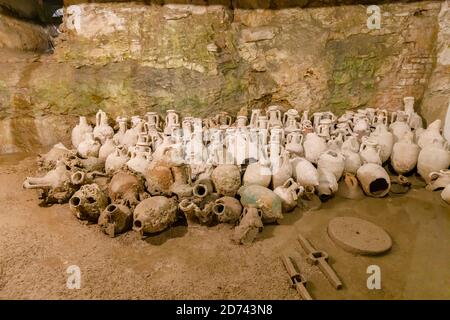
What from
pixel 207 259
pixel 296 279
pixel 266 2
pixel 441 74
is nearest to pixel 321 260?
pixel 296 279

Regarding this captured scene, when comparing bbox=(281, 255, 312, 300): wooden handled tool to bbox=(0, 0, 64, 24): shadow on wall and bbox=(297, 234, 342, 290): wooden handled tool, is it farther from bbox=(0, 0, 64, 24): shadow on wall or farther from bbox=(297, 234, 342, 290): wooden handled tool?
bbox=(0, 0, 64, 24): shadow on wall

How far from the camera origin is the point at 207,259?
2652 mm

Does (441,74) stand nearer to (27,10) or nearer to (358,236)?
(358,236)

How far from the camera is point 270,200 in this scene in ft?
10.1

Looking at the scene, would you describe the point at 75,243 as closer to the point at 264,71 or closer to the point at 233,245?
the point at 233,245

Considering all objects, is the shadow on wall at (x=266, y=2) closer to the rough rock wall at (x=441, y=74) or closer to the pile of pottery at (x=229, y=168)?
the rough rock wall at (x=441, y=74)

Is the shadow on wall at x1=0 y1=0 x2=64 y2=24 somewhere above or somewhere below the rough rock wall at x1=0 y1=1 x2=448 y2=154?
above

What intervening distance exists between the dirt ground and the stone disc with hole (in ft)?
0.21

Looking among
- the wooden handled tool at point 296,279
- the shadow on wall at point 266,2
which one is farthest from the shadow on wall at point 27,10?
the wooden handled tool at point 296,279

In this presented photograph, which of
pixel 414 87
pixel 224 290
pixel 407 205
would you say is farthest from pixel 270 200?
pixel 414 87

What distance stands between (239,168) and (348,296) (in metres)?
1.75

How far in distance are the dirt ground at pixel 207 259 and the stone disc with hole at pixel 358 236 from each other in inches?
2.5

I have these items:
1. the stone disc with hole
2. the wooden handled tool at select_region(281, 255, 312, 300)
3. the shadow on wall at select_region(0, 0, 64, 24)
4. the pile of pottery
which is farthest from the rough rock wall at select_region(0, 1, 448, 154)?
A: the wooden handled tool at select_region(281, 255, 312, 300)

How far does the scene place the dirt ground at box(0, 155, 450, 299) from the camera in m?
2.32
